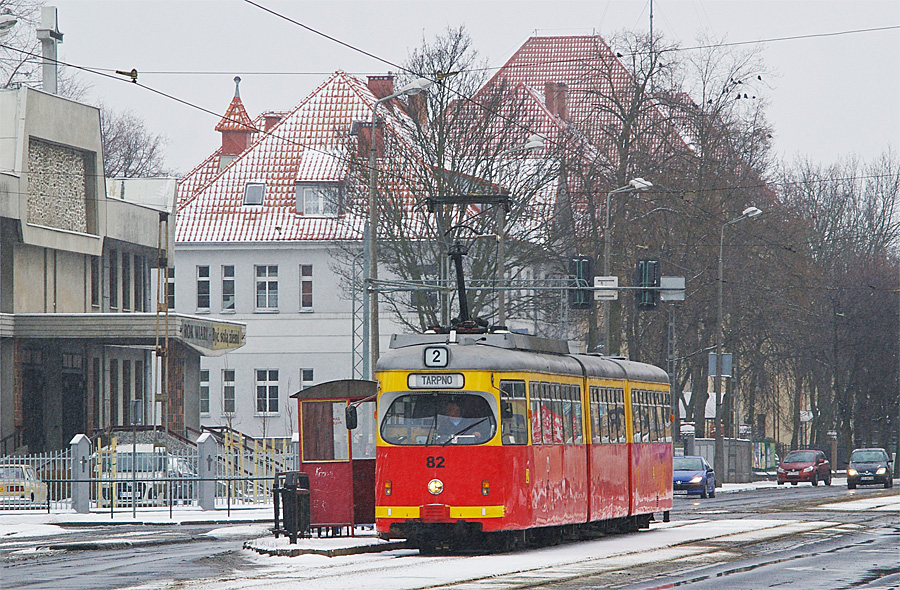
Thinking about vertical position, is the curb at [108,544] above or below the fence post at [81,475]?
below

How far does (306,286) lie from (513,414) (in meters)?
45.8

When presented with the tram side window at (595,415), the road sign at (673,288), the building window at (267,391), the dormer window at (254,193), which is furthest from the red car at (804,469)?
the tram side window at (595,415)

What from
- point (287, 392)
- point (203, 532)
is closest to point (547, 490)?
point (203, 532)

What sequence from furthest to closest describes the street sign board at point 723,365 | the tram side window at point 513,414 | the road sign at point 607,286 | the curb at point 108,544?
the street sign board at point 723,365 < the road sign at point 607,286 < the curb at point 108,544 < the tram side window at point 513,414

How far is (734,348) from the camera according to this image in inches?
2370

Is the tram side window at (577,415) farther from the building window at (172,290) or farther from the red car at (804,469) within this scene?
the building window at (172,290)

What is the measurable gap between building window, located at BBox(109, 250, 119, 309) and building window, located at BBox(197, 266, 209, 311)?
50.0 feet

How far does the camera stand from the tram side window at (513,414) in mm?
21000

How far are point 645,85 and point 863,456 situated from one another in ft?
47.2

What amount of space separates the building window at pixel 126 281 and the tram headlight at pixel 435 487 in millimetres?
32925

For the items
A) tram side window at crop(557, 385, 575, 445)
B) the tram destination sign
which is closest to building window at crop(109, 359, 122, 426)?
tram side window at crop(557, 385, 575, 445)

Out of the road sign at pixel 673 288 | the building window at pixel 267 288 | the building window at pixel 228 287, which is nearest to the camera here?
the road sign at pixel 673 288

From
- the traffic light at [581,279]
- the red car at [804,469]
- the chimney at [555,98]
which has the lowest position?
the red car at [804,469]

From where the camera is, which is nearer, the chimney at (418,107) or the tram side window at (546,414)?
the tram side window at (546,414)
